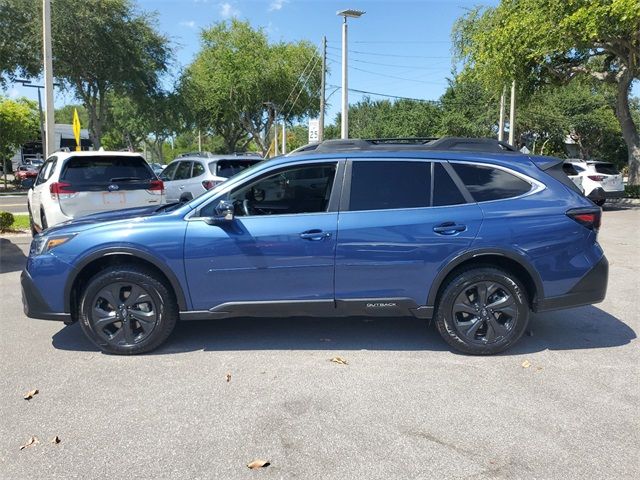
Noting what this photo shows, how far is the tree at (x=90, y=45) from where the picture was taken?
2170cm

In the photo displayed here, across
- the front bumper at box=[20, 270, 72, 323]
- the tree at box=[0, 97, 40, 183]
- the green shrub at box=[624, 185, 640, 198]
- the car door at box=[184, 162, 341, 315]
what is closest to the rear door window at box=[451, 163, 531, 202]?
the car door at box=[184, 162, 341, 315]

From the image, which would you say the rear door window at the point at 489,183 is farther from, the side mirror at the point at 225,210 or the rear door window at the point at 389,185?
the side mirror at the point at 225,210

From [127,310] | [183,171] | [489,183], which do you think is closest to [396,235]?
[489,183]

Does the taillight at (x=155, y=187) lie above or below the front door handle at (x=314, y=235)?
above

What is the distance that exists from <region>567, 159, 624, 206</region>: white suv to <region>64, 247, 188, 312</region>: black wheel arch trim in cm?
1585

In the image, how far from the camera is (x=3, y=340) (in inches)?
196

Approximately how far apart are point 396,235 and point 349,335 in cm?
124

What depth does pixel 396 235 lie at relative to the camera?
4371 mm

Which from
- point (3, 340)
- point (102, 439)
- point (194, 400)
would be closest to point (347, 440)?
point (194, 400)

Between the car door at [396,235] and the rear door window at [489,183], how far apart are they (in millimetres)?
116

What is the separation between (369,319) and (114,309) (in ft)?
8.16

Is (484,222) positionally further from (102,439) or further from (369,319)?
(102,439)

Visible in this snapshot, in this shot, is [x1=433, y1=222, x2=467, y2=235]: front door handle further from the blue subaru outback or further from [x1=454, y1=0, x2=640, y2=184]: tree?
[x1=454, y1=0, x2=640, y2=184]: tree

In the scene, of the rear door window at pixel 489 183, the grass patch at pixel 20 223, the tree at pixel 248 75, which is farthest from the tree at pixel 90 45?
the rear door window at pixel 489 183
